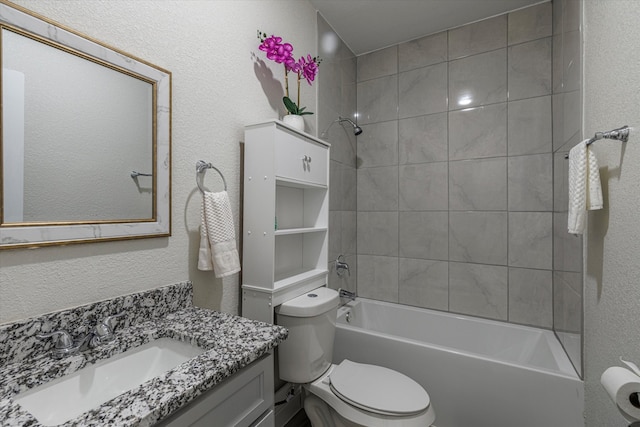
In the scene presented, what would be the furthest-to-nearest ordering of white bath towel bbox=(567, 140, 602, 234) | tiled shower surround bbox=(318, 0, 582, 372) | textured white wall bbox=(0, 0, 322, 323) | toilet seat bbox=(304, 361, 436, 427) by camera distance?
tiled shower surround bbox=(318, 0, 582, 372) → toilet seat bbox=(304, 361, 436, 427) → white bath towel bbox=(567, 140, 602, 234) → textured white wall bbox=(0, 0, 322, 323)

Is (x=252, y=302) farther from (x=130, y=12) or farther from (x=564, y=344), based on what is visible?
(x=564, y=344)

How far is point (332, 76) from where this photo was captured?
2270 millimetres

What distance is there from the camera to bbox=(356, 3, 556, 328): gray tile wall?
2025 mm

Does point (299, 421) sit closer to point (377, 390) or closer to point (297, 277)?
point (377, 390)

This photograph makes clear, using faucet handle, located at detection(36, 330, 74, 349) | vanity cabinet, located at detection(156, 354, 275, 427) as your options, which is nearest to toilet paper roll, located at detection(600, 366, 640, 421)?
vanity cabinet, located at detection(156, 354, 275, 427)

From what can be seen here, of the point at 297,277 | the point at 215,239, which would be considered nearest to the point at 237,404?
the point at 215,239

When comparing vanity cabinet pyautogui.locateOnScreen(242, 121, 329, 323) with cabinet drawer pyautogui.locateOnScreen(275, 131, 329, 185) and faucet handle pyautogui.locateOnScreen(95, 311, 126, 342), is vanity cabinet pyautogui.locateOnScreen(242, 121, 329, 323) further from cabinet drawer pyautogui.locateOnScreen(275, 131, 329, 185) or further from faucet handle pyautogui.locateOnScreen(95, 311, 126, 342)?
faucet handle pyautogui.locateOnScreen(95, 311, 126, 342)

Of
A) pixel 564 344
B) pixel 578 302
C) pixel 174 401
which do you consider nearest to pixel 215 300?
pixel 174 401

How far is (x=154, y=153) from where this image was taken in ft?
3.54

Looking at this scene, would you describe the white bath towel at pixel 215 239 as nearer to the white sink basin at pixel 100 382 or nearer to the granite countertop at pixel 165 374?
the granite countertop at pixel 165 374

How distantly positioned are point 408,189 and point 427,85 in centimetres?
84

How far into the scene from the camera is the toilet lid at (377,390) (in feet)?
4.06

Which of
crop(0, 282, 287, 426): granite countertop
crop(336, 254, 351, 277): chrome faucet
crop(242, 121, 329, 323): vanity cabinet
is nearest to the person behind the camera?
crop(0, 282, 287, 426): granite countertop

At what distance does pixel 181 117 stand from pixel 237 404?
104 cm
